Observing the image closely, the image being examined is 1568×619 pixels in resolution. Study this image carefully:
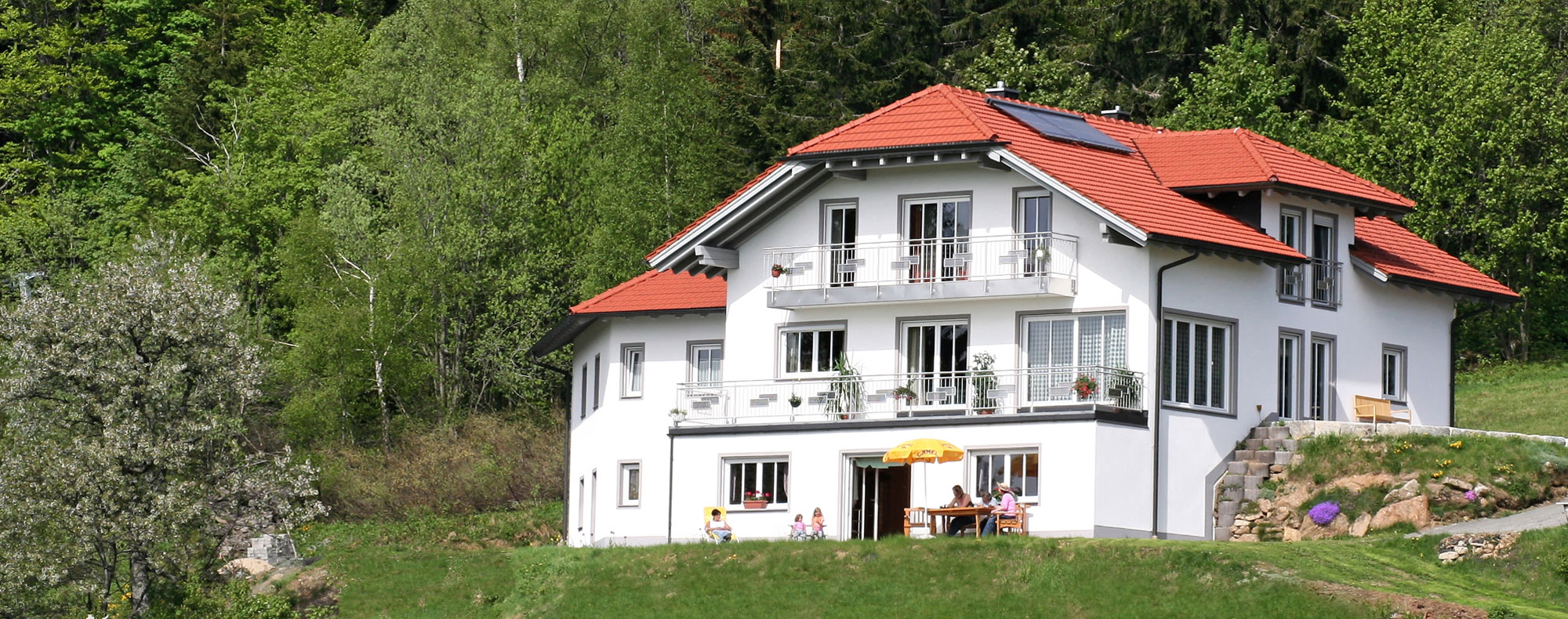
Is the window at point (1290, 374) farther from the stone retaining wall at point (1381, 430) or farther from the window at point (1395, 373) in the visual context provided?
the window at point (1395, 373)

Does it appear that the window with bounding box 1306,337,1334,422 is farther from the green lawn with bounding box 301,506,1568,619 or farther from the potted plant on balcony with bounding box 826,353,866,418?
the potted plant on balcony with bounding box 826,353,866,418

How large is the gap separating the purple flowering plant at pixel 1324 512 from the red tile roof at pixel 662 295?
1362 centimetres

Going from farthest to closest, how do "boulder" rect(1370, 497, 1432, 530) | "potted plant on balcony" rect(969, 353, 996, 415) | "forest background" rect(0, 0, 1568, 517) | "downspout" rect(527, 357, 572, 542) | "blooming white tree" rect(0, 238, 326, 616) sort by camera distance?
"forest background" rect(0, 0, 1568, 517) → "downspout" rect(527, 357, 572, 542) → "blooming white tree" rect(0, 238, 326, 616) → "potted plant on balcony" rect(969, 353, 996, 415) → "boulder" rect(1370, 497, 1432, 530)

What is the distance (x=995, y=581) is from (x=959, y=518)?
436 centimetres

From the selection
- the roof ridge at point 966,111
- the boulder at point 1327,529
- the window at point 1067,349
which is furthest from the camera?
the roof ridge at point 966,111

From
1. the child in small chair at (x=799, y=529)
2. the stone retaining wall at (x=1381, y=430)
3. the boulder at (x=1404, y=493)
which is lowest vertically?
the child in small chair at (x=799, y=529)

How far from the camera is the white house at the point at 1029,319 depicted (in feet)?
136

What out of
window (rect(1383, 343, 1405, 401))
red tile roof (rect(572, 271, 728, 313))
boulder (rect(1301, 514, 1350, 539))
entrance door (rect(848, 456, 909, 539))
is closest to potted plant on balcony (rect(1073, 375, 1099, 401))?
entrance door (rect(848, 456, 909, 539))

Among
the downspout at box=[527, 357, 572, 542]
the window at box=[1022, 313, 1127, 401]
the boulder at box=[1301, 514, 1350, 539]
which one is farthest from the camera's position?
the downspout at box=[527, 357, 572, 542]

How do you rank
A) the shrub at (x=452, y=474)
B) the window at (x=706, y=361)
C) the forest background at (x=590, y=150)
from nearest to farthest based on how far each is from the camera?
the window at (x=706, y=361)
the shrub at (x=452, y=474)
the forest background at (x=590, y=150)

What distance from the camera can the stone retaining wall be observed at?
41.5 m

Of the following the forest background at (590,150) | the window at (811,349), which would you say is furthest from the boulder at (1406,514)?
the forest background at (590,150)

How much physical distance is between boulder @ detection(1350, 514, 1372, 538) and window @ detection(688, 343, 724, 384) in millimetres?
14742

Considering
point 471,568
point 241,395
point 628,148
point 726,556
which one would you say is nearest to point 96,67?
point 628,148
